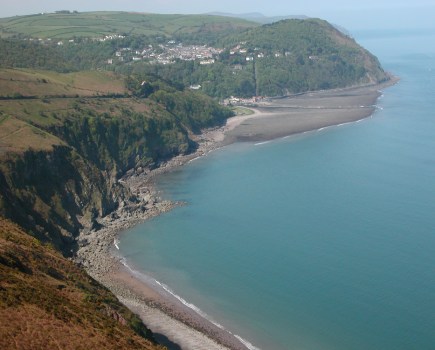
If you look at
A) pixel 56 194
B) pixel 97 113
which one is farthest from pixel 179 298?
pixel 97 113

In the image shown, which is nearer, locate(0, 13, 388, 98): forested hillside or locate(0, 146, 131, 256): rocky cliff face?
locate(0, 146, 131, 256): rocky cliff face

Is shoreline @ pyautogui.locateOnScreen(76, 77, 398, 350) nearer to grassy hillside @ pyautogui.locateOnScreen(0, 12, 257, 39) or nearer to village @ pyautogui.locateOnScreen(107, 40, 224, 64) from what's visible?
village @ pyautogui.locateOnScreen(107, 40, 224, 64)

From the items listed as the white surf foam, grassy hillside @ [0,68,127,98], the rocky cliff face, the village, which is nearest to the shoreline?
the white surf foam

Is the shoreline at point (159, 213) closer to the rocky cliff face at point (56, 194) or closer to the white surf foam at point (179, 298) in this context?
the white surf foam at point (179, 298)

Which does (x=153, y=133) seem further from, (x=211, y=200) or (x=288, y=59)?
(x=288, y=59)

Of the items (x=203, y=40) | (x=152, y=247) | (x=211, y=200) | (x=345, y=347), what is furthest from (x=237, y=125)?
(x=203, y=40)

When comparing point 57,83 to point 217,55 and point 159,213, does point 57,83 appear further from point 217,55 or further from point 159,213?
point 217,55
